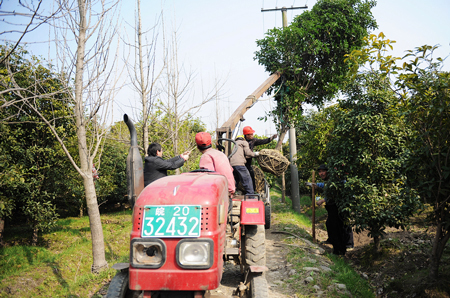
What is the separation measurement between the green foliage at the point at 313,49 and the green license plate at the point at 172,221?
32.2 feet

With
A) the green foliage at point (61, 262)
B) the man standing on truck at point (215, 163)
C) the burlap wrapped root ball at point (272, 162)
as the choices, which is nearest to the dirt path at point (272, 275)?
the man standing on truck at point (215, 163)

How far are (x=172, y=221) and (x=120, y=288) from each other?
1.15m

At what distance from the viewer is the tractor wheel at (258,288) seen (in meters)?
3.92

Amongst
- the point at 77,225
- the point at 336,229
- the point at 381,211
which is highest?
the point at 381,211

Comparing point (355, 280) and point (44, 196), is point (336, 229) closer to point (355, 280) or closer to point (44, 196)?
point (355, 280)

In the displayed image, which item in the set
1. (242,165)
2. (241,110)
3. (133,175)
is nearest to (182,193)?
(133,175)

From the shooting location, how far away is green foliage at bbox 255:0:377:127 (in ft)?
39.1

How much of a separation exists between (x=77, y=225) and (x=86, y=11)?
13.3 meters

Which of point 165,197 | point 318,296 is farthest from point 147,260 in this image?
point 318,296

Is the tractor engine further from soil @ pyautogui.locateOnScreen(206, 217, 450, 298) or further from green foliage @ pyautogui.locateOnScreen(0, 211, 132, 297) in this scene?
green foliage @ pyautogui.locateOnScreen(0, 211, 132, 297)

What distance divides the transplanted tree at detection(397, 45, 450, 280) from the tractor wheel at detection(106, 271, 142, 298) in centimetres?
426

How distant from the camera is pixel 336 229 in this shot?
805 centimetres

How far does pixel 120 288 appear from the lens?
3.57m

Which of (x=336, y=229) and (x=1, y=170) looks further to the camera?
(x=1, y=170)
